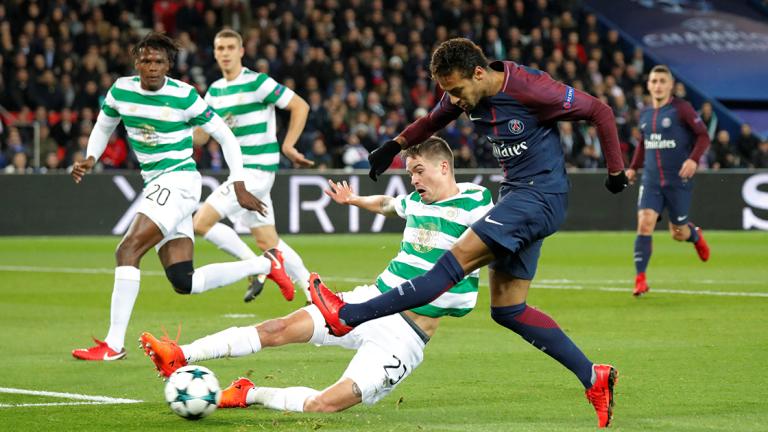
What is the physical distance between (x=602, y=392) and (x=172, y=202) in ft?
12.1

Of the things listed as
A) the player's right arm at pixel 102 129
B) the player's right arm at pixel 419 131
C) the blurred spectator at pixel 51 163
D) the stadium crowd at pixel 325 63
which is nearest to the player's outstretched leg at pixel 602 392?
the player's right arm at pixel 419 131

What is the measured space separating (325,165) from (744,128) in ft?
29.8

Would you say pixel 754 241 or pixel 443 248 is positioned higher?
pixel 443 248

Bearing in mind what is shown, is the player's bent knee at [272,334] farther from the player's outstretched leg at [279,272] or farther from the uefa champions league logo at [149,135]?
the player's outstretched leg at [279,272]

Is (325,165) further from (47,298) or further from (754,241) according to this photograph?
(47,298)

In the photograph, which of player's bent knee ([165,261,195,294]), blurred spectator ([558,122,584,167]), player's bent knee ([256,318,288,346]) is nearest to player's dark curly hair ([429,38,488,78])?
player's bent knee ([256,318,288,346])

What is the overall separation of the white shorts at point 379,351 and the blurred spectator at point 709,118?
19.5 m

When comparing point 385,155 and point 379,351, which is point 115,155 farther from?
point 379,351

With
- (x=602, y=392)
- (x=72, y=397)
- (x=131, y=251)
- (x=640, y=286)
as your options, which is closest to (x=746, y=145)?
(x=640, y=286)

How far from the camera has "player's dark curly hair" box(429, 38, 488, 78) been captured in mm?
6301

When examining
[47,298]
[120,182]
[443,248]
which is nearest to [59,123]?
[120,182]

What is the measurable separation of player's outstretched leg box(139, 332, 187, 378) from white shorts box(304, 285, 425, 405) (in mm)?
692

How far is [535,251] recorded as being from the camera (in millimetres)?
6527

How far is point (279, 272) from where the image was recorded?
34.4ft
